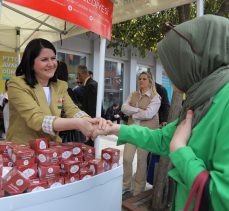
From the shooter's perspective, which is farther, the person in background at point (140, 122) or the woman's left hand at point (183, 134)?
the person in background at point (140, 122)

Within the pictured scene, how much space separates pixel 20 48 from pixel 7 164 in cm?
455

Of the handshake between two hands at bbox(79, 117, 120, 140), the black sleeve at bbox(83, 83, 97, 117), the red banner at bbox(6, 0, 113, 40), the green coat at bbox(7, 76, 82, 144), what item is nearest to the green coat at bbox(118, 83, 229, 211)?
the handshake between two hands at bbox(79, 117, 120, 140)

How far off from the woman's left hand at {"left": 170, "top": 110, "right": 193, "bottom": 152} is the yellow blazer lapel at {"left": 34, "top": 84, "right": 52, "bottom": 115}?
1157 millimetres

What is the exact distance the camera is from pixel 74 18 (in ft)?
7.70

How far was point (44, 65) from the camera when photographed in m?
2.13

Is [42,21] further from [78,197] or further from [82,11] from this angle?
[78,197]

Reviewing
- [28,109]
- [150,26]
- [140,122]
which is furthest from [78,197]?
[150,26]

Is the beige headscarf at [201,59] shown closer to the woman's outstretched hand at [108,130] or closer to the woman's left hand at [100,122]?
the woman's outstretched hand at [108,130]

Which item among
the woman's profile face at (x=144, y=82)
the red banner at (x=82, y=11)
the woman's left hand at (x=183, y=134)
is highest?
the red banner at (x=82, y=11)

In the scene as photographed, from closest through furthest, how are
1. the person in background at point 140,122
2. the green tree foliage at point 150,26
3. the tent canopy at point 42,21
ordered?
the tent canopy at point 42,21, the person in background at point 140,122, the green tree foliage at point 150,26

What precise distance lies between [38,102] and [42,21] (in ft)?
8.58

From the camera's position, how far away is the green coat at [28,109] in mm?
1977

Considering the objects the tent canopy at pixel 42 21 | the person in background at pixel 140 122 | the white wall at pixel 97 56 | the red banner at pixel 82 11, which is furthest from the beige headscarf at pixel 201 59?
the white wall at pixel 97 56

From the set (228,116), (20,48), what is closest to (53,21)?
(20,48)
